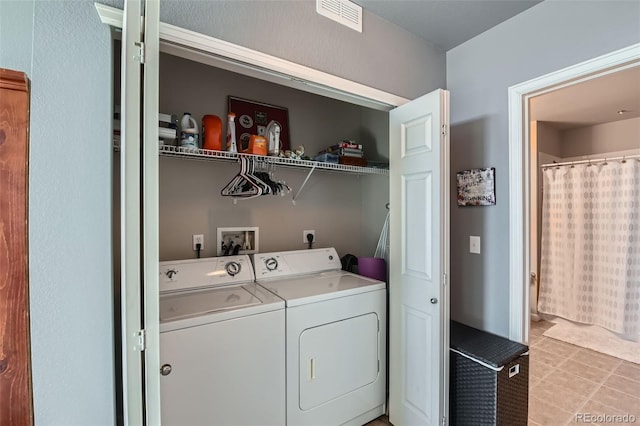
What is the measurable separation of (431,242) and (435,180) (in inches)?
13.0

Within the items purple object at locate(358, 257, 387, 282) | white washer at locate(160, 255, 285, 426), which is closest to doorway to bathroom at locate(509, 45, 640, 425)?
purple object at locate(358, 257, 387, 282)

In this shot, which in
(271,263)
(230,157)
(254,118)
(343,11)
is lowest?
(271,263)

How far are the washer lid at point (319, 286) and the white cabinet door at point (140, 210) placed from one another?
0.80 meters

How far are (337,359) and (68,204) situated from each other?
4.88 feet

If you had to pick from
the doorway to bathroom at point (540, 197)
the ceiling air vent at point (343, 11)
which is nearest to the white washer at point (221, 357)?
the doorway to bathroom at point (540, 197)

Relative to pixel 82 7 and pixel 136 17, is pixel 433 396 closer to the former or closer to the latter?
pixel 136 17

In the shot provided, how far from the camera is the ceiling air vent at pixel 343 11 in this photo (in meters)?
1.56

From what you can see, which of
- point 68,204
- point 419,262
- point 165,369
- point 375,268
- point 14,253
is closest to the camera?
point 14,253

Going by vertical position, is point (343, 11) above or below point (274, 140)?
above

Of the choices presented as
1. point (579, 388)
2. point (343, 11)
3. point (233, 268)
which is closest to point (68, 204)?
point (233, 268)

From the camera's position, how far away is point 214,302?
5.03 ft

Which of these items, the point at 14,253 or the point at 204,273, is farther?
the point at 204,273

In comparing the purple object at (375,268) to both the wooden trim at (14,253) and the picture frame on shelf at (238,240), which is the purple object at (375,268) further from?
the wooden trim at (14,253)

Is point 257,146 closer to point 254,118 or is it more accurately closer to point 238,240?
point 254,118
